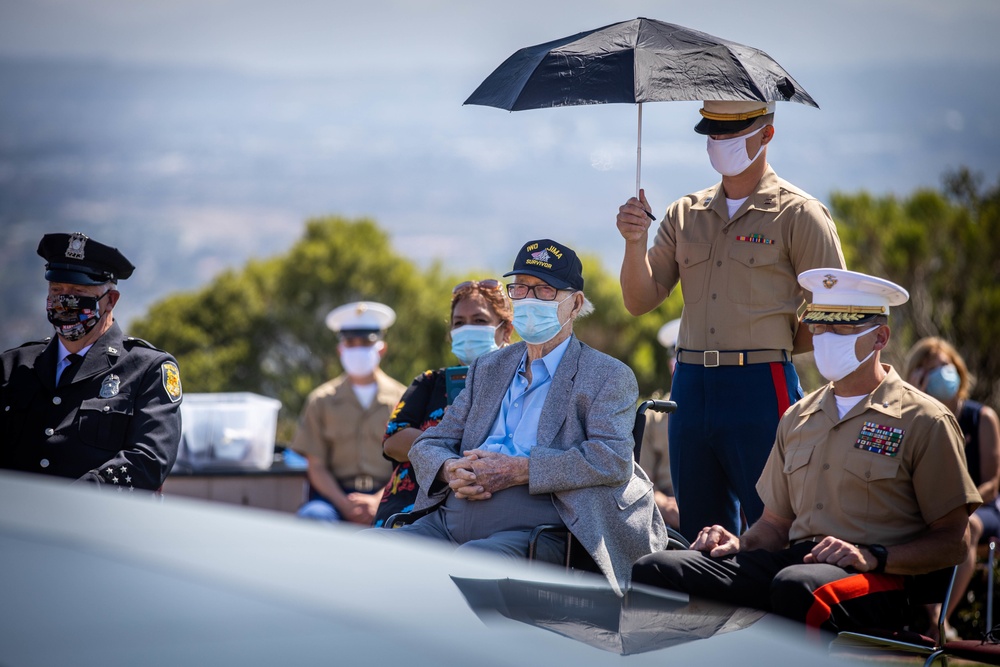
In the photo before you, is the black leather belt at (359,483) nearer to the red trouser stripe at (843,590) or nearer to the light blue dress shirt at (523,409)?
the light blue dress shirt at (523,409)

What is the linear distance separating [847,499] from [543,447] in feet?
3.22

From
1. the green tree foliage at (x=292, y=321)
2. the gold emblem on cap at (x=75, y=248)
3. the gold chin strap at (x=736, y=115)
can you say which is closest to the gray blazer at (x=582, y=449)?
the gold chin strap at (x=736, y=115)

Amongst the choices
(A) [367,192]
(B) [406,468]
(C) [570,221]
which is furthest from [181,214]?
(B) [406,468]

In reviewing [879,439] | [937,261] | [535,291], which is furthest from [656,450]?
[937,261]

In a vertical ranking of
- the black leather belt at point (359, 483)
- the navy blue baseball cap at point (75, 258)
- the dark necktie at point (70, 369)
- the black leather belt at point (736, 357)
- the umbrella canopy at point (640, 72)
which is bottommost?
the black leather belt at point (359, 483)

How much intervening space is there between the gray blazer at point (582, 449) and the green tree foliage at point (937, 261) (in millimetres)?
9745

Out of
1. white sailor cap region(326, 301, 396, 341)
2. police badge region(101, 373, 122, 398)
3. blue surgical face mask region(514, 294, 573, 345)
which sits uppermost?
blue surgical face mask region(514, 294, 573, 345)

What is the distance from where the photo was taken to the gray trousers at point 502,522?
12.5ft

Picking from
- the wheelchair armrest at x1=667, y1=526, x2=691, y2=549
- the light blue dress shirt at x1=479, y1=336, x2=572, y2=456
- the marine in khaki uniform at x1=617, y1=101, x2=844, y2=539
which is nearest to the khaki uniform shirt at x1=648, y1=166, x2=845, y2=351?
the marine in khaki uniform at x1=617, y1=101, x2=844, y2=539

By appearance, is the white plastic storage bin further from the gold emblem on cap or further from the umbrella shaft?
the umbrella shaft

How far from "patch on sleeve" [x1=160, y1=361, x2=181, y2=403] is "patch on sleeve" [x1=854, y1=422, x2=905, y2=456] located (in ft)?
8.16

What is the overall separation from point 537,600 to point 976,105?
33.6m

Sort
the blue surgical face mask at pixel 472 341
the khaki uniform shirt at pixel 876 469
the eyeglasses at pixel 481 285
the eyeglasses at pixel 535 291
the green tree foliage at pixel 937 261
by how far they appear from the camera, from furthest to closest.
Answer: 1. the green tree foliage at pixel 937 261
2. the eyeglasses at pixel 481 285
3. the blue surgical face mask at pixel 472 341
4. the eyeglasses at pixel 535 291
5. the khaki uniform shirt at pixel 876 469

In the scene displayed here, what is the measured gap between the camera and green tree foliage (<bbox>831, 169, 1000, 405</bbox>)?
43.9 feet
